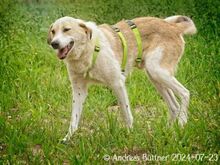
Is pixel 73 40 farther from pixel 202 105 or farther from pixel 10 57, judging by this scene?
pixel 10 57

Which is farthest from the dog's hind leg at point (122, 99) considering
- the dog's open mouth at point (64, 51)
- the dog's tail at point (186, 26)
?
the dog's tail at point (186, 26)

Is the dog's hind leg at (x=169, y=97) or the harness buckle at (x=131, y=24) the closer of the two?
the harness buckle at (x=131, y=24)

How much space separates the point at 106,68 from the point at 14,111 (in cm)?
136

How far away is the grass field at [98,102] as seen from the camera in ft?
17.0

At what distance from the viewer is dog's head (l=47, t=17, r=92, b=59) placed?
5.90 metres

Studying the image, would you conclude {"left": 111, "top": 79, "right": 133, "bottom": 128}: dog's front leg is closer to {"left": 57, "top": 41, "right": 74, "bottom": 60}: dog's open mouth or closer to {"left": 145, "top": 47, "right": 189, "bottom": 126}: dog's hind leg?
{"left": 145, "top": 47, "right": 189, "bottom": 126}: dog's hind leg

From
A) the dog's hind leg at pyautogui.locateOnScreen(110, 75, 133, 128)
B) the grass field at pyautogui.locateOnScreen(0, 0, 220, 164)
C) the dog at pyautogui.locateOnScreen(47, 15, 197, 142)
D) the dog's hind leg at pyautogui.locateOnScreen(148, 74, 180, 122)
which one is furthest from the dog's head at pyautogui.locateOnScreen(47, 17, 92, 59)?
the dog's hind leg at pyautogui.locateOnScreen(148, 74, 180, 122)

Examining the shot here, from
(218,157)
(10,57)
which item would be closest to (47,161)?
(218,157)

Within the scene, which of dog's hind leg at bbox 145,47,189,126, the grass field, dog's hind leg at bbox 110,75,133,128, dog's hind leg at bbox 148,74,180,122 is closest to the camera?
the grass field

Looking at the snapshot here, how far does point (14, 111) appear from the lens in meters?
6.85

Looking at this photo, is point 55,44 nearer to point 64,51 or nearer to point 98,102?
point 64,51

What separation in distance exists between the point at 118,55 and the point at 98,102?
113cm

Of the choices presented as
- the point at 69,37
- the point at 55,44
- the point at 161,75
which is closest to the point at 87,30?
the point at 69,37

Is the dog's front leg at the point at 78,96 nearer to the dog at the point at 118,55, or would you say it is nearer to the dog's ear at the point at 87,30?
the dog at the point at 118,55
